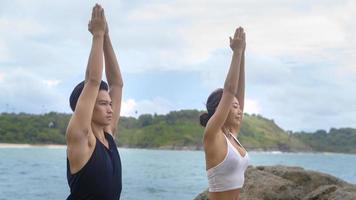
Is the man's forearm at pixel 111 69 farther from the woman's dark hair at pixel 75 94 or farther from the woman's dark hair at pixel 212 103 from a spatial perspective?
the woman's dark hair at pixel 212 103

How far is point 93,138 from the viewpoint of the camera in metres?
4.04

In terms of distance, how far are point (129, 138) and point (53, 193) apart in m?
152

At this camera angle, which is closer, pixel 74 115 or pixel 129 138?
pixel 74 115

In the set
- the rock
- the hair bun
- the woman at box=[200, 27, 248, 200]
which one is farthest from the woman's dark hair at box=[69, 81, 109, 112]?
the rock

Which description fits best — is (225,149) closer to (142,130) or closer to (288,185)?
(288,185)

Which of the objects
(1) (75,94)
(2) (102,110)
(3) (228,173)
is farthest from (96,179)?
(3) (228,173)

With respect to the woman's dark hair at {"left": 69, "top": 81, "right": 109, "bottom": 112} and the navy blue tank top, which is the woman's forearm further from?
the navy blue tank top

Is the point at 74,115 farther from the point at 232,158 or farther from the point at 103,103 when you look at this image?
the point at 232,158

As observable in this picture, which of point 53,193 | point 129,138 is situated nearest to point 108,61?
point 53,193

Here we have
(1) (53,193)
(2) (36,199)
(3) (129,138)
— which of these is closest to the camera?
(2) (36,199)

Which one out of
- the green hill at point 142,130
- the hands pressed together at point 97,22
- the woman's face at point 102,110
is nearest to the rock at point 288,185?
the woman's face at point 102,110

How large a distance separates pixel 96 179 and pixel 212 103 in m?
1.28

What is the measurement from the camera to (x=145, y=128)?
179375 millimetres

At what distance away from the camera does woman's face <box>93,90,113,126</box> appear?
417 centimetres
